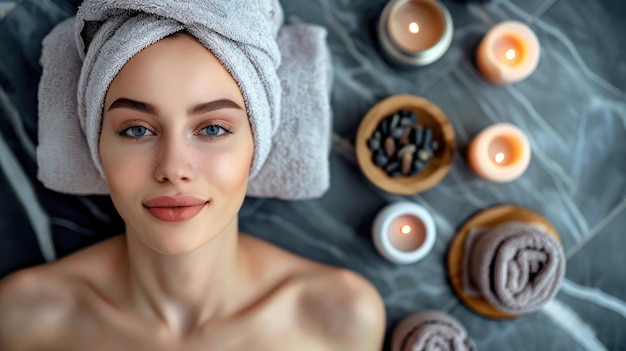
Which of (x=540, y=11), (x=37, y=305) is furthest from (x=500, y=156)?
(x=37, y=305)

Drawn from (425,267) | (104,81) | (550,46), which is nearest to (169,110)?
(104,81)

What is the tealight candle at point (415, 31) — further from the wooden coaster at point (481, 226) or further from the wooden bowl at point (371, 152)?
the wooden coaster at point (481, 226)

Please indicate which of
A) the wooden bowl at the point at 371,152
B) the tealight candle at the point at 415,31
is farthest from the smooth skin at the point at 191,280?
the tealight candle at the point at 415,31

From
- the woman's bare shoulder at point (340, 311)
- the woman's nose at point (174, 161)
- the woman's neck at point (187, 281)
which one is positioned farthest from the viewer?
the woman's bare shoulder at point (340, 311)

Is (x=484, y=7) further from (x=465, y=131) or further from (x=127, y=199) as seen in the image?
(x=127, y=199)

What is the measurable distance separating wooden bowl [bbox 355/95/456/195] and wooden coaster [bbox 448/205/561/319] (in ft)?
0.53

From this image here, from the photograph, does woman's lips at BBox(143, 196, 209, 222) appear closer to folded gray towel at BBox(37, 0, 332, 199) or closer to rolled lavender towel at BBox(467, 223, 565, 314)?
folded gray towel at BBox(37, 0, 332, 199)

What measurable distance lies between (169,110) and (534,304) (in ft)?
3.13

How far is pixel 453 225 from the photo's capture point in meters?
1.47

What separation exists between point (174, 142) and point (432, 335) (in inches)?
29.6

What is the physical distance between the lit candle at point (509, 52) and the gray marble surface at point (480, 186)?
69mm

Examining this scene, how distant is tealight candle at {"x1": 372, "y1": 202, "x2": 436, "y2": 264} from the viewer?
4.55 feet

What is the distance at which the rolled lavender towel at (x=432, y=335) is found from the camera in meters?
1.30

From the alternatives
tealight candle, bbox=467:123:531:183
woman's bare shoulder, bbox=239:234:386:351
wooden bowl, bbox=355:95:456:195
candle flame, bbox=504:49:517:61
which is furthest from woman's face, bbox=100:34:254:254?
candle flame, bbox=504:49:517:61
